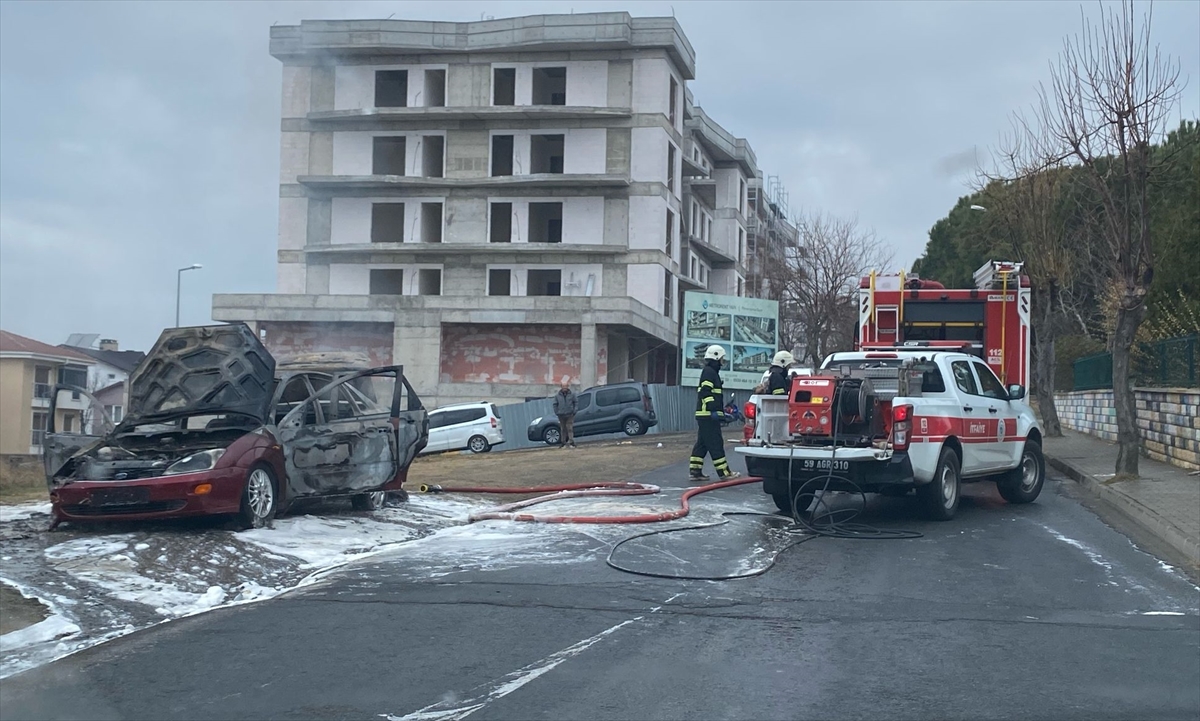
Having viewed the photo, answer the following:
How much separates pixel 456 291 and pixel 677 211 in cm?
1098

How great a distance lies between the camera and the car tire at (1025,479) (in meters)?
13.6

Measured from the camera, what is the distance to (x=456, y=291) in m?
51.0

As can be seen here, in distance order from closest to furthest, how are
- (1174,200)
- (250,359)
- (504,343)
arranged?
(250,359) → (1174,200) → (504,343)

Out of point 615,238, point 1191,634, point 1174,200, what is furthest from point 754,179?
point 1191,634

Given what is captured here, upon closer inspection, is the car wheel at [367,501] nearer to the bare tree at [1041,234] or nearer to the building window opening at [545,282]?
the bare tree at [1041,234]

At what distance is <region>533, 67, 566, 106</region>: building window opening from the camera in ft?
165

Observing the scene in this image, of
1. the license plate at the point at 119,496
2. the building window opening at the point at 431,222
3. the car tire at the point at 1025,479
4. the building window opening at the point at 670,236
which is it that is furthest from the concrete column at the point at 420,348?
the license plate at the point at 119,496

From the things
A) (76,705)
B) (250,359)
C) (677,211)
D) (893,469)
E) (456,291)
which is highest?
(677,211)

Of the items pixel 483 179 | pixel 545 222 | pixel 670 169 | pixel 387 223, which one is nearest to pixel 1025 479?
pixel 483 179

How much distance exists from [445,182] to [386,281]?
5.49 m

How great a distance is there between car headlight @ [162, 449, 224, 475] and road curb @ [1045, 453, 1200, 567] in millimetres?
8383

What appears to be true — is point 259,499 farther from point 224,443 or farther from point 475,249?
point 475,249

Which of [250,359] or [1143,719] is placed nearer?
[1143,719]

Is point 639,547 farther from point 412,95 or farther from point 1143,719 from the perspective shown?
point 412,95
